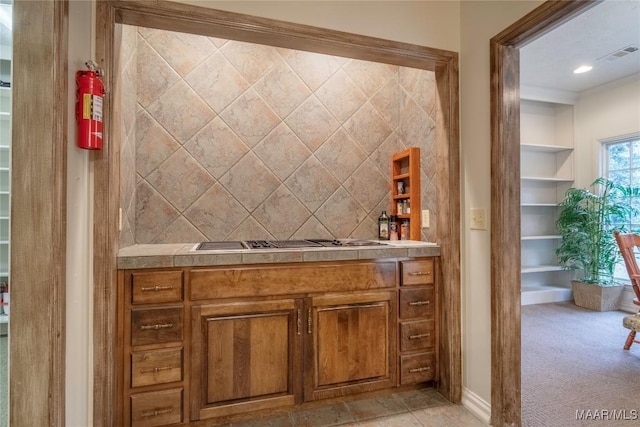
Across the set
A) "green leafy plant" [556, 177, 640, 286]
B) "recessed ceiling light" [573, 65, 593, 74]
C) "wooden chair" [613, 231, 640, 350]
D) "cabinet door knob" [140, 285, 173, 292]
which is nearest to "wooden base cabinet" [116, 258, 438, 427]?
"cabinet door knob" [140, 285, 173, 292]

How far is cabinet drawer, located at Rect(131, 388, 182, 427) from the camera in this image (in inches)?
61.7

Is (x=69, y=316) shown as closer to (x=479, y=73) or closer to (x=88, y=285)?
(x=88, y=285)

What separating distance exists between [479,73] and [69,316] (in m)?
2.41

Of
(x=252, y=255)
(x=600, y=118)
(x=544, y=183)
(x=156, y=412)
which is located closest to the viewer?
(x=156, y=412)

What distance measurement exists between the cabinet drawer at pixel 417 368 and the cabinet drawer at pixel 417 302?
262 mm

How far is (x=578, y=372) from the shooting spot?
7.70ft

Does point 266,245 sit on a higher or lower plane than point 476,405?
higher

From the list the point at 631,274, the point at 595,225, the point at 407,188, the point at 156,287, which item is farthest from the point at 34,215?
the point at 595,225

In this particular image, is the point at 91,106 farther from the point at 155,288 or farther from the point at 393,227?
the point at 393,227

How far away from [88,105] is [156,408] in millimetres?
1468

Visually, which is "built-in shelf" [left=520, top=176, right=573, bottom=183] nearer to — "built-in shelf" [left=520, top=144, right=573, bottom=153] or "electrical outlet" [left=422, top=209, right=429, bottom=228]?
"built-in shelf" [left=520, top=144, right=573, bottom=153]

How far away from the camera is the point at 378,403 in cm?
194

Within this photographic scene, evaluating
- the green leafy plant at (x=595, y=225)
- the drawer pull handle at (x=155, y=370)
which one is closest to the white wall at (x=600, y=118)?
the green leafy plant at (x=595, y=225)

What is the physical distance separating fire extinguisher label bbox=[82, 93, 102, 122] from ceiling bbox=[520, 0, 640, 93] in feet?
10.1
